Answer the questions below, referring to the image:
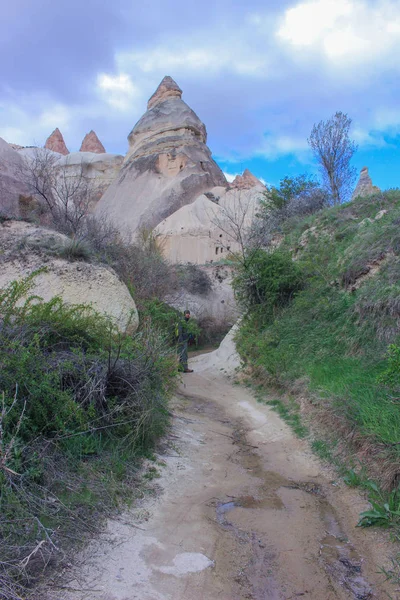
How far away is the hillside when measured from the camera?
4934 millimetres

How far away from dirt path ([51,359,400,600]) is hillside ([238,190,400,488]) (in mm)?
641

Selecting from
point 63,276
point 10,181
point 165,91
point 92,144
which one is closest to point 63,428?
point 63,276

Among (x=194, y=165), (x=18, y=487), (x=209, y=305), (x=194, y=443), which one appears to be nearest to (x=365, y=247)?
(x=194, y=443)

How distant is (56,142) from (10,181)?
48.9m

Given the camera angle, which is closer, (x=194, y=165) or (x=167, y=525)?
(x=167, y=525)

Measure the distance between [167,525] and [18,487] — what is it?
A: 1.26 metres

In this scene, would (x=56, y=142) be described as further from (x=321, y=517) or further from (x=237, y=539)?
(x=237, y=539)

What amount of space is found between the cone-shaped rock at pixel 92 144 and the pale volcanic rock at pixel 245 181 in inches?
957

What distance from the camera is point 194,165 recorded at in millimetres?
35469

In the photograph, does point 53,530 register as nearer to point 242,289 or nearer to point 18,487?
point 18,487

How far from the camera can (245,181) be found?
37.4 m

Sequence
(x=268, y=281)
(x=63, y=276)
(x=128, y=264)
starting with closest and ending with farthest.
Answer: (x=63, y=276) < (x=268, y=281) < (x=128, y=264)

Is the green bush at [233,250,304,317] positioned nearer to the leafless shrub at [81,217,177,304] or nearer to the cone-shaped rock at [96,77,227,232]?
the leafless shrub at [81,217,177,304]

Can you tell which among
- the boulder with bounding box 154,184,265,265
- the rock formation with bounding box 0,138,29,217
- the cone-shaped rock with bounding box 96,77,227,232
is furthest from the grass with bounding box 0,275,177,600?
the cone-shaped rock with bounding box 96,77,227,232
